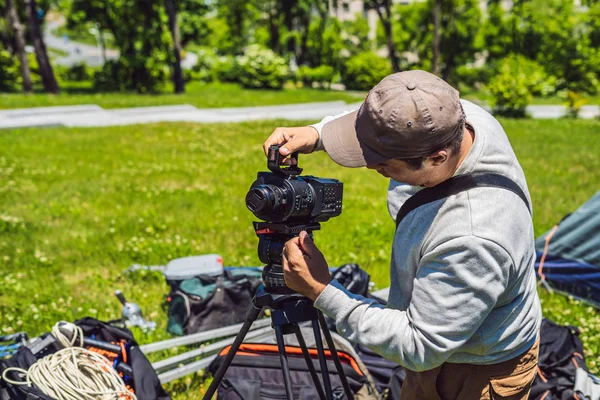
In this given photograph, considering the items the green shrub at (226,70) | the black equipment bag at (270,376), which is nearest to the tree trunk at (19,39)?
the green shrub at (226,70)

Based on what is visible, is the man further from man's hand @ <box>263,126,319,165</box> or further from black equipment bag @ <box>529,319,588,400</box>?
black equipment bag @ <box>529,319,588,400</box>

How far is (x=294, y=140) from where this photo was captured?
2.15m

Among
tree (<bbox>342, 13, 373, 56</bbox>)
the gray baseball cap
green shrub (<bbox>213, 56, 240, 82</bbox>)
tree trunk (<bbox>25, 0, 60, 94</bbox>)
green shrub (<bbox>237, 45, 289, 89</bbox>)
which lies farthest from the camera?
tree (<bbox>342, 13, 373, 56</bbox>)

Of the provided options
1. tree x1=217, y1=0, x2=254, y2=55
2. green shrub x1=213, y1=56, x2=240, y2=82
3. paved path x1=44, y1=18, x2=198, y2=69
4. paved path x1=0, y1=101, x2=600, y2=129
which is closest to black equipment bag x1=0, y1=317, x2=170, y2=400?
paved path x1=0, y1=101, x2=600, y2=129

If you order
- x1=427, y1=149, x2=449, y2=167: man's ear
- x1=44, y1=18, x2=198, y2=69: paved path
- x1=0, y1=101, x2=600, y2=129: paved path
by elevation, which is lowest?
x1=0, y1=101, x2=600, y2=129: paved path

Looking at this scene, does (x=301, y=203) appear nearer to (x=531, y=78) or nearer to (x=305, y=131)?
(x=305, y=131)

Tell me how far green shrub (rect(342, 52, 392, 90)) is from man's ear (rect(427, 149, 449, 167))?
26652mm

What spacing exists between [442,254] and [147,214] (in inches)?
216

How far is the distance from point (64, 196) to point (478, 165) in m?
6.92

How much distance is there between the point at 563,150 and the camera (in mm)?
11719

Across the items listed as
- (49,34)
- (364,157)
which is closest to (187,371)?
(364,157)

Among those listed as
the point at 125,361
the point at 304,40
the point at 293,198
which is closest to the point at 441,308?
the point at 293,198

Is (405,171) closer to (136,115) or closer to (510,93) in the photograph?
(136,115)

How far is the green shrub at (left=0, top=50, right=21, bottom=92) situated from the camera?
2328 centimetres
